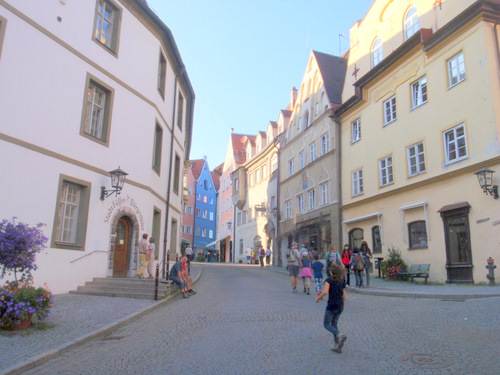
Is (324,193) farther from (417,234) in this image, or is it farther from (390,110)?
(417,234)

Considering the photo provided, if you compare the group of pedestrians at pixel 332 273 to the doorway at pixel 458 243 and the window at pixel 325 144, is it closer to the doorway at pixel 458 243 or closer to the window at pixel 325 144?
the doorway at pixel 458 243

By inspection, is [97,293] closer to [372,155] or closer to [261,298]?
[261,298]

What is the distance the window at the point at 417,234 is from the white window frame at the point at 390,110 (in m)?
5.39

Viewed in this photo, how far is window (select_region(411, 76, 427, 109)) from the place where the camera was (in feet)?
65.8

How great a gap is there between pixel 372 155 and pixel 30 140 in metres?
17.0

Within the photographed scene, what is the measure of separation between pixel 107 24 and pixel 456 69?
13833 mm

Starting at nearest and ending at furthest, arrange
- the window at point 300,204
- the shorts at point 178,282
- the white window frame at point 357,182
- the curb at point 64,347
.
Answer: the curb at point 64,347 → the shorts at point 178,282 → the white window frame at point 357,182 → the window at point 300,204

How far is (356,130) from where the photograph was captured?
26.1m

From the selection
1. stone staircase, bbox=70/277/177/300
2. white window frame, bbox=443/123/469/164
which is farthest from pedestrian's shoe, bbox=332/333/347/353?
white window frame, bbox=443/123/469/164

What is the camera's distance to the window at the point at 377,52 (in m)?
24.1

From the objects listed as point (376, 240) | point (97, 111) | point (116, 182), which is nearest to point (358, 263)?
point (376, 240)

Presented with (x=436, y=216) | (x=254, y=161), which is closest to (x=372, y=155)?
(x=436, y=216)

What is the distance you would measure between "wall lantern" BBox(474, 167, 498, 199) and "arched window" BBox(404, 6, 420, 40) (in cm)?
869

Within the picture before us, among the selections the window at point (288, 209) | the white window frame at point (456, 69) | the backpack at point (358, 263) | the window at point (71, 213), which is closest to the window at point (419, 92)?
the white window frame at point (456, 69)
